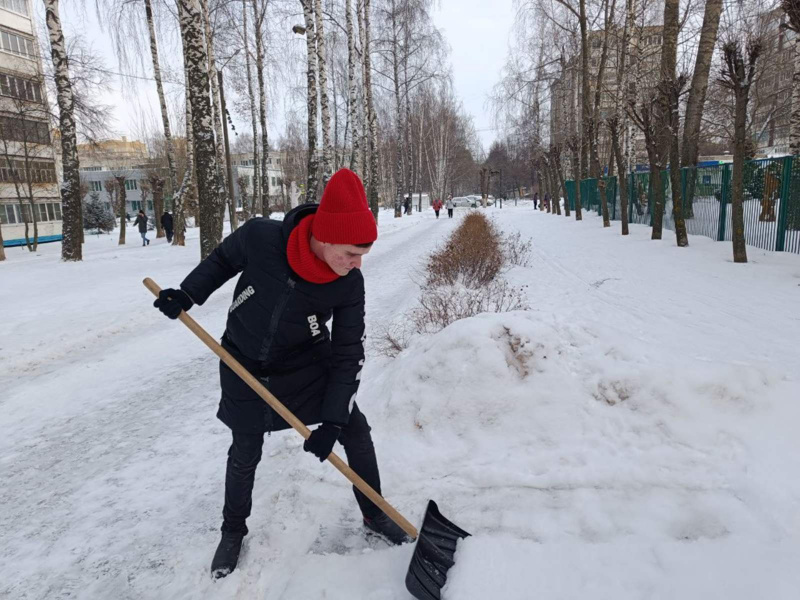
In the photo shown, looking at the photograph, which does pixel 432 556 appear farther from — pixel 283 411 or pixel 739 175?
pixel 739 175

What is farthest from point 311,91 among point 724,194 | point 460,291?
point 724,194

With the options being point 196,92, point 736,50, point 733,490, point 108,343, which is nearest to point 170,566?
point 733,490

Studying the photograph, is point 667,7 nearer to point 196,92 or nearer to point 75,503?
point 196,92

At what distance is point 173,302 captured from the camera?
6.75 feet

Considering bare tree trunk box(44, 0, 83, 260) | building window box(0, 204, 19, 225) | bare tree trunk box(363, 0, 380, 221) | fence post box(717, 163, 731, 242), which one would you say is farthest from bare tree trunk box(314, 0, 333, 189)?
building window box(0, 204, 19, 225)

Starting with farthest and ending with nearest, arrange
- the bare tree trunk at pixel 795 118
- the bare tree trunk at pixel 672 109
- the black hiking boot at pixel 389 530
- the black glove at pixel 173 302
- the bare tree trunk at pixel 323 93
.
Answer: the bare tree trunk at pixel 323 93, the bare tree trunk at pixel 795 118, the bare tree trunk at pixel 672 109, the black hiking boot at pixel 389 530, the black glove at pixel 173 302

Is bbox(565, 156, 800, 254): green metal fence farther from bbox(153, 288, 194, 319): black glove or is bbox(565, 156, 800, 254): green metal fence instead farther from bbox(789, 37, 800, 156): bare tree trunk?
bbox(153, 288, 194, 319): black glove

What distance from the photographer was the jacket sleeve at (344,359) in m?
2.05

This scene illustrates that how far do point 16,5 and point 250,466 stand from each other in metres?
39.5

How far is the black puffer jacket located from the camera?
1.97 metres

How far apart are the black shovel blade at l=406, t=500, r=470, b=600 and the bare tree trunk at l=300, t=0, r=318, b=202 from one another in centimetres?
1384

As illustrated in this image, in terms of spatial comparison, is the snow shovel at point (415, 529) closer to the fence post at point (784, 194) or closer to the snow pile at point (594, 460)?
the snow pile at point (594, 460)

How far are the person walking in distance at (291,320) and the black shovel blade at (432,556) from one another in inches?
18.4

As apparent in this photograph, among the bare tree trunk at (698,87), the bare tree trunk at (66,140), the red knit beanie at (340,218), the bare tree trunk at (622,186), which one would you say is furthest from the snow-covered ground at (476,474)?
the bare tree trunk at (66,140)
